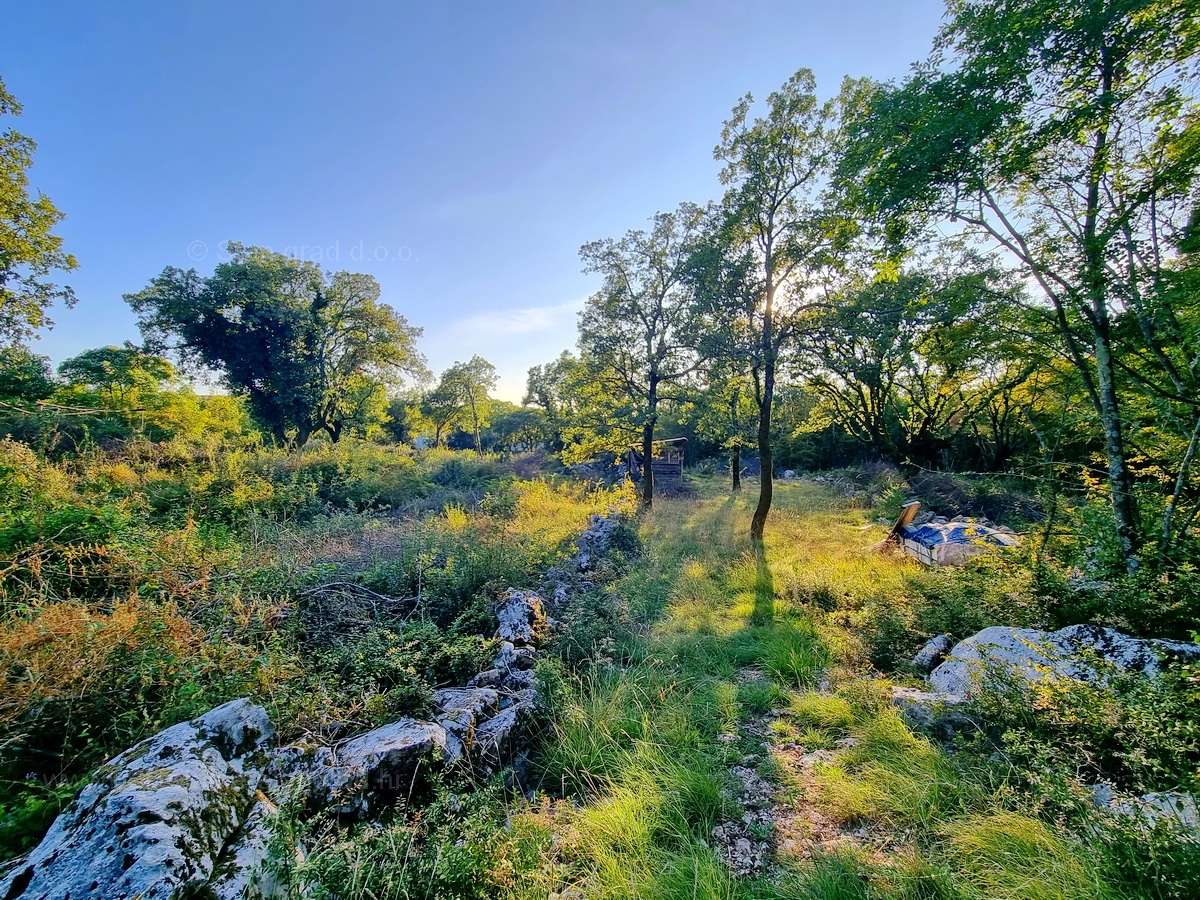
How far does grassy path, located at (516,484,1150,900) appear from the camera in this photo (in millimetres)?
2143

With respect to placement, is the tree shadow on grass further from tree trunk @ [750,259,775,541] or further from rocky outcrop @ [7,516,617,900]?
rocky outcrop @ [7,516,617,900]

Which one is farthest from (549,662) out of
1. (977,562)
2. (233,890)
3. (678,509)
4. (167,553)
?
(678,509)

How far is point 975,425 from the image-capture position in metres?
18.6

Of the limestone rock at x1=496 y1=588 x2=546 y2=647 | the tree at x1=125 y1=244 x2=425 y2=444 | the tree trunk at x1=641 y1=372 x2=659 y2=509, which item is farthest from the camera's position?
the tree at x1=125 y1=244 x2=425 y2=444

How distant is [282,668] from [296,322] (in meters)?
22.3

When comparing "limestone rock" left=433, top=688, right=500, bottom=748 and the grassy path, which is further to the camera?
"limestone rock" left=433, top=688, right=500, bottom=748

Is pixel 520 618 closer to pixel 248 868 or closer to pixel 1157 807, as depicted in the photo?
pixel 248 868

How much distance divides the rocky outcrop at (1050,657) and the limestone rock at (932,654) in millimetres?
342

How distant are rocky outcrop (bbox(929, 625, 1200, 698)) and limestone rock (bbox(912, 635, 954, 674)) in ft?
1.12

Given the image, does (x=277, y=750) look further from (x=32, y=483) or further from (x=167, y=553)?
(x=32, y=483)

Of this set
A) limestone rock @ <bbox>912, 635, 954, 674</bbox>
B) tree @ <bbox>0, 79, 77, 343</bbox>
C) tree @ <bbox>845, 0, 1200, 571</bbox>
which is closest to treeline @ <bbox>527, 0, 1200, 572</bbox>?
tree @ <bbox>845, 0, 1200, 571</bbox>

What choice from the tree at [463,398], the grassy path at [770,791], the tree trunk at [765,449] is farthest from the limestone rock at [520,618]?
the tree at [463,398]

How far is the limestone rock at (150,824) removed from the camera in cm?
150

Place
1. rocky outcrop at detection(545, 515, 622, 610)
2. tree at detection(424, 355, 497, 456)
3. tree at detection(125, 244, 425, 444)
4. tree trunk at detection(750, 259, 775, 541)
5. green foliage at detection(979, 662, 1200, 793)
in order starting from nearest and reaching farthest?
green foliage at detection(979, 662, 1200, 793), rocky outcrop at detection(545, 515, 622, 610), tree trunk at detection(750, 259, 775, 541), tree at detection(125, 244, 425, 444), tree at detection(424, 355, 497, 456)
